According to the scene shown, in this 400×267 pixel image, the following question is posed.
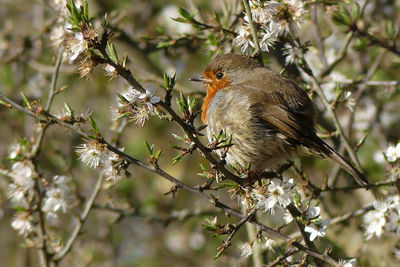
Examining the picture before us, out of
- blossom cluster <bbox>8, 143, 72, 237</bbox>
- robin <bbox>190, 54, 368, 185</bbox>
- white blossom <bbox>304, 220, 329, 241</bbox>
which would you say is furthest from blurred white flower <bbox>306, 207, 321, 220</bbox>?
blossom cluster <bbox>8, 143, 72, 237</bbox>

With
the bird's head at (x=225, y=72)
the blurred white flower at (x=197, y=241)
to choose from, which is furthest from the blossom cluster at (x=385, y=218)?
the blurred white flower at (x=197, y=241)

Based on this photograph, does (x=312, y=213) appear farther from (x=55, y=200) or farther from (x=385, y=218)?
(x=55, y=200)

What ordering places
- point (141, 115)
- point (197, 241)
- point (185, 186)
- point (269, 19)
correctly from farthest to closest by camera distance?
point (197, 241)
point (269, 19)
point (185, 186)
point (141, 115)

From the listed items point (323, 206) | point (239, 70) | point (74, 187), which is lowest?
point (323, 206)

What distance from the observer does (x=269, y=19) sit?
323 centimetres

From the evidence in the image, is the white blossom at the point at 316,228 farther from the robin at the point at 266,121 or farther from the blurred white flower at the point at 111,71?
the blurred white flower at the point at 111,71

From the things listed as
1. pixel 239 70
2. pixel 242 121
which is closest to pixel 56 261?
pixel 242 121

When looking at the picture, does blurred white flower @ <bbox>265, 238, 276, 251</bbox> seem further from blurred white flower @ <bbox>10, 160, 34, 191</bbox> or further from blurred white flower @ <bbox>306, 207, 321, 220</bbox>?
Result: blurred white flower @ <bbox>10, 160, 34, 191</bbox>

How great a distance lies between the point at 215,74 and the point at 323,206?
62.6 inches

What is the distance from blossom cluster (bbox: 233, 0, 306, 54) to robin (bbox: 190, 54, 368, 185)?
19.9 inches

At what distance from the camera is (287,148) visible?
3.85 m

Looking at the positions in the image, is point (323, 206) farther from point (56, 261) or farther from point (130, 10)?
point (130, 10)

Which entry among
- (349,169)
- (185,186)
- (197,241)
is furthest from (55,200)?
(197,241)

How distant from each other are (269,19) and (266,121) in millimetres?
843
